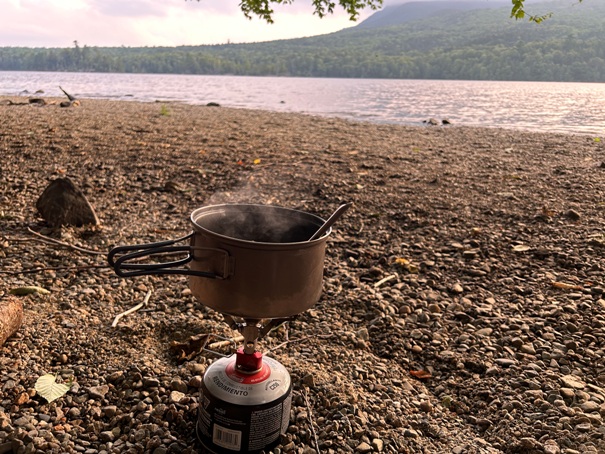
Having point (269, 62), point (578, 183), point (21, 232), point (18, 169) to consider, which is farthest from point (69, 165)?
point (269, 62)

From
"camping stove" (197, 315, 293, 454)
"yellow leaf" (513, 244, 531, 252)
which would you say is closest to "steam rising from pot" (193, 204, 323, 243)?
"camping stove" (197, 315, 293, 454)

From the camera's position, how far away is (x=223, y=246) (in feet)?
6.74

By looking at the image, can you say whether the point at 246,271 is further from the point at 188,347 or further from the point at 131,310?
the point at 131,310

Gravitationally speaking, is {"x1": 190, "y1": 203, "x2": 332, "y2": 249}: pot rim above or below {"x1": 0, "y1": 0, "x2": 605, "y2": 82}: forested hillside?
below

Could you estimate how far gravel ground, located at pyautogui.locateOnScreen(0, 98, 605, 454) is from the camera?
8.31ft

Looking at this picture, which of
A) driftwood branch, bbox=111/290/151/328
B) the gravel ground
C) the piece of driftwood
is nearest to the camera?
the gravel ground

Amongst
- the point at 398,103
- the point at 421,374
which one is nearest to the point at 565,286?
the point at 421,374

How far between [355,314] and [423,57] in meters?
124

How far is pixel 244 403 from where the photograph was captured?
222 centimetres

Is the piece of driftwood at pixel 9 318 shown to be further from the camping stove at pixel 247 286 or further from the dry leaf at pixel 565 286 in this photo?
the dry leaf at pixel 565 286

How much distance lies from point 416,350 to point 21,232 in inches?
148

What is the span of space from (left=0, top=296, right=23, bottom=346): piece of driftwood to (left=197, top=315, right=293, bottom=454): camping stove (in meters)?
1.32

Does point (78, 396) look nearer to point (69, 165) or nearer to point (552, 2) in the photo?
point (69, 165)

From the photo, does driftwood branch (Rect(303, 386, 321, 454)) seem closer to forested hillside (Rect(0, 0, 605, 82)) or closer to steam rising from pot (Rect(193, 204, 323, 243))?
steam rising from pot (Rect(193, 204, 323, 243))
